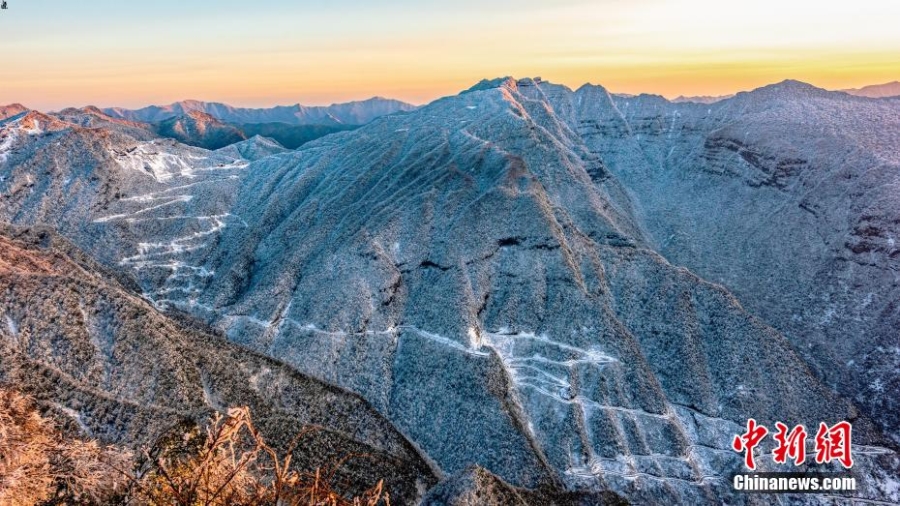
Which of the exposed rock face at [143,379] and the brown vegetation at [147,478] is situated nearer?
the brown vegetation at [147,478]

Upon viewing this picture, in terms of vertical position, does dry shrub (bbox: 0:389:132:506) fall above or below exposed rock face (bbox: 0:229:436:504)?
above

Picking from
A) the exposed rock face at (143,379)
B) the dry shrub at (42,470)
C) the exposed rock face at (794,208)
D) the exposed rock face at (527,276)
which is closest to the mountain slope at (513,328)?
the exposed rock face at (527,276)

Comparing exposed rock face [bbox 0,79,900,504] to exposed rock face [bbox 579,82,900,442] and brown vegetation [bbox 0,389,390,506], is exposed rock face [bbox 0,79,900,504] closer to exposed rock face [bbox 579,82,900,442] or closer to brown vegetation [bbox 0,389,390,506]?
exposed rock face [bbox 579,82,900,442]

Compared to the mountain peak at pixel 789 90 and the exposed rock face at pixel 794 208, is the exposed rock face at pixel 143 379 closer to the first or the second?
the exposed rock face at pixel 794 208

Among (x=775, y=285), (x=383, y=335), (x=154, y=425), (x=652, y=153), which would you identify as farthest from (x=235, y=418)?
(x=652, y=153)

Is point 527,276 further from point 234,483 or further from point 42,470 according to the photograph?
point 234,483

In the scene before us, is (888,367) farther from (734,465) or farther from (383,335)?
(383,335)
